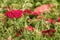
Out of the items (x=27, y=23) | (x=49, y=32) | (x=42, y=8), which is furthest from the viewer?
(x=42, y=8)

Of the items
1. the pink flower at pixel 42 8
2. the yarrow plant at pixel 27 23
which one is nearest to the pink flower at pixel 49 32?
the yarrow plant at pixel 27 23

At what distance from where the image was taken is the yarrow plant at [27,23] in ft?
9.71

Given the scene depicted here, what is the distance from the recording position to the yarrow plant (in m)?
2.96

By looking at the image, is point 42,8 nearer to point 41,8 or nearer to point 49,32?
point 41,8

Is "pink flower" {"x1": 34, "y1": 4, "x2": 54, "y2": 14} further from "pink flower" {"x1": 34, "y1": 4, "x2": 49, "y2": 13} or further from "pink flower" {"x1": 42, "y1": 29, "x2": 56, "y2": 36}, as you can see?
"pink flower" {"x1": 42, "y1": 29, "x2": 56, "y2": 36}

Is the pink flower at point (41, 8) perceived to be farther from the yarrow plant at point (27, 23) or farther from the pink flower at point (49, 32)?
the pink flower at point (49, 32)

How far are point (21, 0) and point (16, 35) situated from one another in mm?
882

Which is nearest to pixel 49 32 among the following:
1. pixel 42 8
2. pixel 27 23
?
pixel 27 23

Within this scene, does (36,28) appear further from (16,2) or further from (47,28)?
(16,2)

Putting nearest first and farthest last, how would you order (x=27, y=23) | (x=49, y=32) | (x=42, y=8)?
(x=49, y=32), (x=27, y=23), (x=42, y=8)

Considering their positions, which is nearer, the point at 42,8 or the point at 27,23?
the point at 27,23

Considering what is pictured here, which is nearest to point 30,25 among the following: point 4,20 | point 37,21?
point 37,21

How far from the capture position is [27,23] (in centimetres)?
327

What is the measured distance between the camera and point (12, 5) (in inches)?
141
